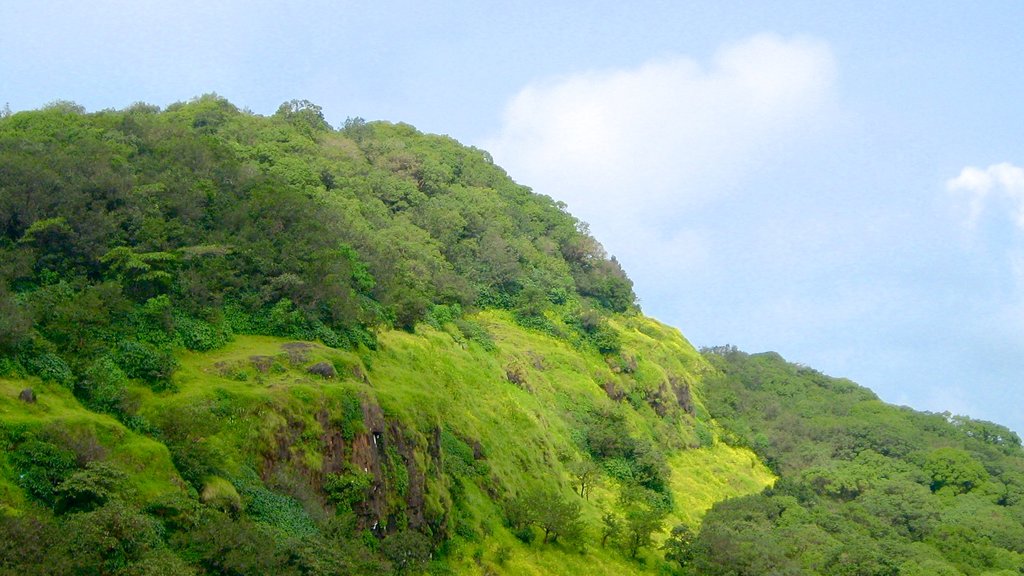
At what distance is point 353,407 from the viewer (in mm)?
31828

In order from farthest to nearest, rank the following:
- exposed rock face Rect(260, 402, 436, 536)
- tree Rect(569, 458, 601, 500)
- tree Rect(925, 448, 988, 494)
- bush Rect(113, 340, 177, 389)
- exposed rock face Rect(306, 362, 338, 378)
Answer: tree Rect(925, 448, 988, 494)
tree Rect(569, 458, 601, 500)
exposed rock face Rect(306, 362, 338, 378)
exposed rock face Rect(260, 402, 436, 536)
bush Rect(113, 340, 177, 389)

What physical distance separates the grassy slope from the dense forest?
14 cm

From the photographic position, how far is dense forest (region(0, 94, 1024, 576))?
25328 mm

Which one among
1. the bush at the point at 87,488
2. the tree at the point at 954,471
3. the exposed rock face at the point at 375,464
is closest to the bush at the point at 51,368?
the bush at the point at 87,488

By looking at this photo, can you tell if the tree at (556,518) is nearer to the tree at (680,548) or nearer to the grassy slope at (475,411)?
the grassy slope at (475,411)

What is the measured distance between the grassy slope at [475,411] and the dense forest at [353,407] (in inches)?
5.7

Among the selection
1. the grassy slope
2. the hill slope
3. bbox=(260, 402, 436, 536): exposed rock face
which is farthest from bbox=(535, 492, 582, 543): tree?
bbox=(260, 402, 436, 536): exposed rock face

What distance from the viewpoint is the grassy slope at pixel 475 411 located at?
27484mm

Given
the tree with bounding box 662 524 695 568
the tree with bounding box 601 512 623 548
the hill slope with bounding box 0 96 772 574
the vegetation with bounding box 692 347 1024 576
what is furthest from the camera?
the vegetation with bounding box 692 347 1024 576

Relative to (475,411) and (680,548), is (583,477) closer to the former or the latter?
(680,548)

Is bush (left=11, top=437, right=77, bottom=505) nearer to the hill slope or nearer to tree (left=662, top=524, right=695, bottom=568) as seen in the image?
the hill slope

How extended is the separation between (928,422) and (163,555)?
258ft

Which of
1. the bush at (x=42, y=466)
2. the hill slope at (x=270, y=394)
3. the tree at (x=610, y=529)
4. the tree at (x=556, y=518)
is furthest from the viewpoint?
the tree at (x=610, y=529)

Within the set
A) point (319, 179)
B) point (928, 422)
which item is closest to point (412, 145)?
point (319, 179)
